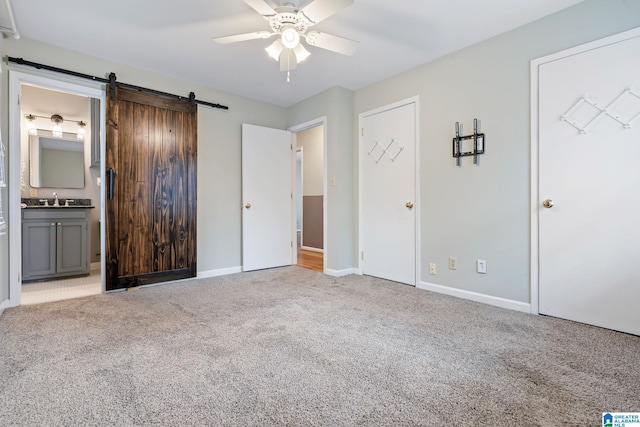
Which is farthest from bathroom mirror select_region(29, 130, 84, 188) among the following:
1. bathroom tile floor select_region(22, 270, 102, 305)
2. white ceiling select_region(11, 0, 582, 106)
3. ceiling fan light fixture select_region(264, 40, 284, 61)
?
ceiling fan light fixture select_region(264, 40, 284, 61)

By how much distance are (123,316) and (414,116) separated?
3383 mm

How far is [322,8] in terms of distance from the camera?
76.2 inches

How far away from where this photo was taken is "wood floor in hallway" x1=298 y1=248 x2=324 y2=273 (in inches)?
179

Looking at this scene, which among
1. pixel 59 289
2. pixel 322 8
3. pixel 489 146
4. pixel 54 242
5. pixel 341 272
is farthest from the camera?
pixel 341 272

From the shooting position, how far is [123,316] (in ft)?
8.18

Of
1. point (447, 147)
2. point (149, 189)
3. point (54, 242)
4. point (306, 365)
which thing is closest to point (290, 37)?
point (447, 147)

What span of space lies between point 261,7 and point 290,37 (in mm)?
297

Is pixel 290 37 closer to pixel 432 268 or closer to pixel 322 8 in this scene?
pixel 322 8

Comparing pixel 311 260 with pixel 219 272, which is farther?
pixel 311 260

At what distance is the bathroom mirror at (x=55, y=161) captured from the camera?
4.13 m

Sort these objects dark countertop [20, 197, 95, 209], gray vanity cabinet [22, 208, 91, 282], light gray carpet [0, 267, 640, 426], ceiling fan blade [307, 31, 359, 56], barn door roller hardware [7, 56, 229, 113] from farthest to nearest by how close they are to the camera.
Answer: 1. dark countertop [20, 197, 95, 209]
2. gray vanity cabinet [22, 208, 91, 282]
3. barn door roller hardware [7, 56, 229, 113]
4. ceiling fan blade [307, 31, 359, 56]
5. light gray carpet [0, 267, 640, 426]

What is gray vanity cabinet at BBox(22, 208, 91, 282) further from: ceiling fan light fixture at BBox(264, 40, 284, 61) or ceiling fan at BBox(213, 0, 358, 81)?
ceiling fan light fixture at BBox(264, 40, 284, 61)

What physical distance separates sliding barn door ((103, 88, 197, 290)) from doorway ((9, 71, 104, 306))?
0.81ft

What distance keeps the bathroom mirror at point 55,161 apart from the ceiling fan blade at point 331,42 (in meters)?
4.06
